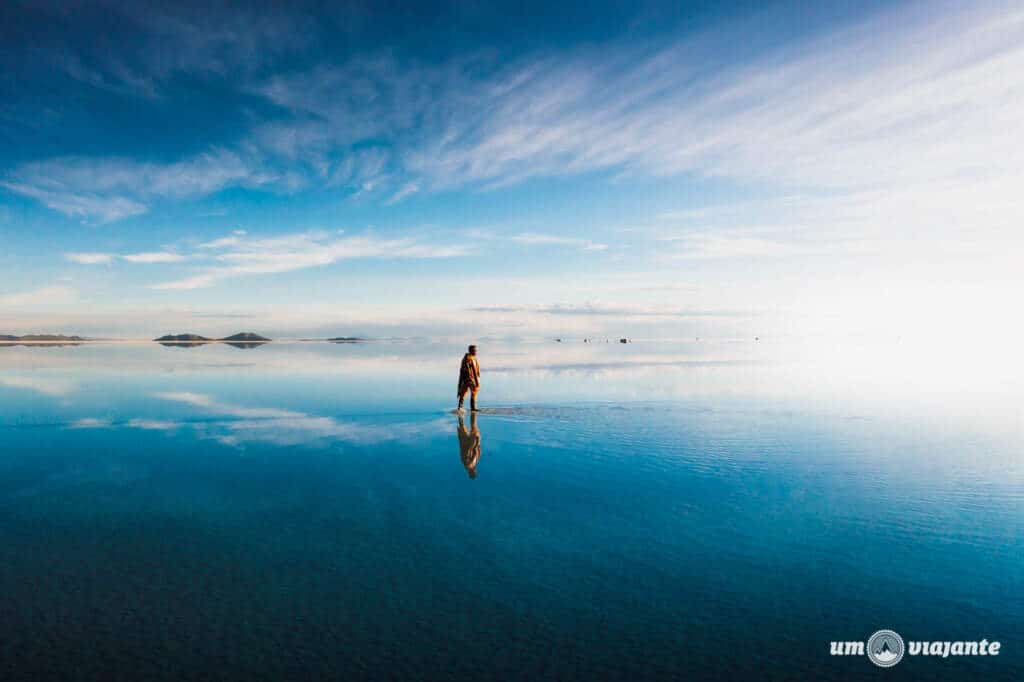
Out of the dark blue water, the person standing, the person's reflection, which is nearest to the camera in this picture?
the dark blue water

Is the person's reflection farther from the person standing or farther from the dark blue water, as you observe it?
the person standing

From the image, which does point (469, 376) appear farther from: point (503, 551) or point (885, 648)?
point (885, 648)

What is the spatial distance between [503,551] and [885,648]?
16.1 ft

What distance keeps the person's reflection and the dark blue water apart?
0.14m

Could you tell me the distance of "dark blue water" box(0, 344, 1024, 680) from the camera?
21.1 feet

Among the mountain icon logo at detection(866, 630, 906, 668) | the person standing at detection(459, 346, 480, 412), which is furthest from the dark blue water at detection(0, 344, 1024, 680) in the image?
the person standing at detection(459, 346, 480, 412)

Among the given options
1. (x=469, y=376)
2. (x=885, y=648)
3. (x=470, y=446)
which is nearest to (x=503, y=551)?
(x=885, y=648)

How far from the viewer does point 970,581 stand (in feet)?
27.2

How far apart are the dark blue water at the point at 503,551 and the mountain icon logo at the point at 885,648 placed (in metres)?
0.11

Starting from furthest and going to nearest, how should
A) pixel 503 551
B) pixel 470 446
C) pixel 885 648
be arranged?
1. pixel 470 446
2. pixel 503 551
3. pixel 885 648

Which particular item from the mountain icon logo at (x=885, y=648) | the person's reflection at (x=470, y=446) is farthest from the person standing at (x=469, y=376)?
the mountain icon logo at (x=885, y=648)

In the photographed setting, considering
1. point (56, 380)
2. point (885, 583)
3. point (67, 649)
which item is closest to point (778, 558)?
point (885, 583)

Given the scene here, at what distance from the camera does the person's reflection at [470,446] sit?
15094mm

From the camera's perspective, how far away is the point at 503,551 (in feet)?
30.3
